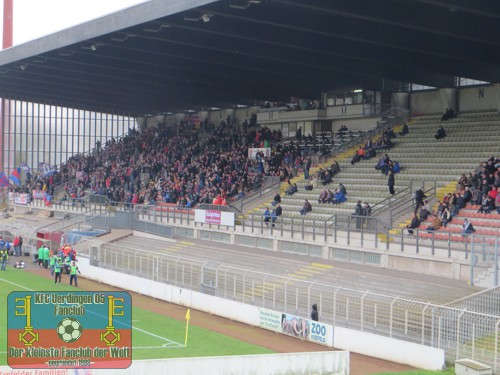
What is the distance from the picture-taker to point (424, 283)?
2834 centimetres

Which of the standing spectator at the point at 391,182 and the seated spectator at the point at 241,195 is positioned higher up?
the standing spectator at the point at 391,182

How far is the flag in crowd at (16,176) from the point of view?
7859cm

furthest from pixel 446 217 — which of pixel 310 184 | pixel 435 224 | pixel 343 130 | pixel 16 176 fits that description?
pixel 16 176

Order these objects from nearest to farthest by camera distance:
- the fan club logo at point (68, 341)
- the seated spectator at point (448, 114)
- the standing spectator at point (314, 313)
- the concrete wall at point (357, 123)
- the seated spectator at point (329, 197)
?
1. the fan club logo at point (68, 341)
2. the standing spectator at point (314, 313)
3. the seated spectator at point (329, 197)
4. the seated spectator at point (448, 114)
5. the concrete wall at point (357, 123)

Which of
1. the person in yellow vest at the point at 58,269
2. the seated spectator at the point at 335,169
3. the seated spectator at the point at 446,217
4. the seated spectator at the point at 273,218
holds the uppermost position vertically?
the seated spectator at the point at 335,169

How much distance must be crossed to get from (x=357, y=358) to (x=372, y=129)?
2283 cm

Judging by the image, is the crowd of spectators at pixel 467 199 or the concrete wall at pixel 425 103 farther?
the concrete wall at pixel 425 103

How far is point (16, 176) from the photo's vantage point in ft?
260

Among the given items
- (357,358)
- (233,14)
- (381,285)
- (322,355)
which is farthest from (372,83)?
(322,355)

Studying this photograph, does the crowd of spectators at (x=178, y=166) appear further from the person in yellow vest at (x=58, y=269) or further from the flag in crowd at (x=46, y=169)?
the person in yellow vest at (x=58, y=269)

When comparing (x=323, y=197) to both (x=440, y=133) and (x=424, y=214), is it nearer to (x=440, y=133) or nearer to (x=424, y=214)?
(x=440, y=133)

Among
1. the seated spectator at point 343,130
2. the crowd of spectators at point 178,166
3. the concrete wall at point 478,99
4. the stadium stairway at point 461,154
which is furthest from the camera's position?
the seated spectator at point 343,130

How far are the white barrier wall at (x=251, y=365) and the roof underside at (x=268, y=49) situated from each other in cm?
1465

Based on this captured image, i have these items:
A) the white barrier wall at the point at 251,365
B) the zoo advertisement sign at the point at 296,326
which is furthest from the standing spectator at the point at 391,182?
the white barrier wall at the point at 251,365
